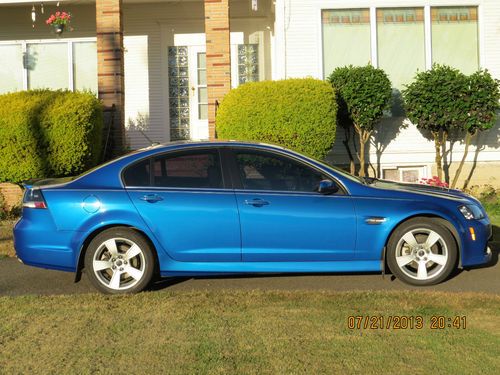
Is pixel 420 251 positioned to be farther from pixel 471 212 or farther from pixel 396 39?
pixel 396 39

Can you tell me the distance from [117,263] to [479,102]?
7.69 m

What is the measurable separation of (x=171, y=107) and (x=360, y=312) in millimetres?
9657

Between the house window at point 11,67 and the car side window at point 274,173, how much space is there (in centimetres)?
805

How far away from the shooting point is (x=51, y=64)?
12.9 m

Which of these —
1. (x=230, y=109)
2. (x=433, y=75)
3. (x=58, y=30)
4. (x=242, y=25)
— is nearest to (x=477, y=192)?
(x=433, y=75)

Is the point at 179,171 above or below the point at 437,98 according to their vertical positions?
below

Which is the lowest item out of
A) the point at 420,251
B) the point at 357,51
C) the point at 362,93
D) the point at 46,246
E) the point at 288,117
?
the point at 420,251

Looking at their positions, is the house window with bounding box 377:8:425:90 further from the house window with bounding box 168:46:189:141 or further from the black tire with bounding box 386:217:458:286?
the black tire with bounding box 386:217:458:286

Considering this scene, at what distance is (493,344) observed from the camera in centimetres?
466

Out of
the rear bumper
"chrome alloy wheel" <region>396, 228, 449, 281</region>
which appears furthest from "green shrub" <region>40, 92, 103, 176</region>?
"chrome alloy wheel" <region>396, 228, 449, 281</region>

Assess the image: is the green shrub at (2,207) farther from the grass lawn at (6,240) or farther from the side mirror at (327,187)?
the side mirror at (327,187)

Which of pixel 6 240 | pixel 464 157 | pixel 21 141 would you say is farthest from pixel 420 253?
pixel 21 141

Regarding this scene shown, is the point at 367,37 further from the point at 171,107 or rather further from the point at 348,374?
the point at 348,374

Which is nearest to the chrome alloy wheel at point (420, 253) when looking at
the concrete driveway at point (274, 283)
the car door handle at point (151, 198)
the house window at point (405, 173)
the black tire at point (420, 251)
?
the black tire at point (420, 251)
